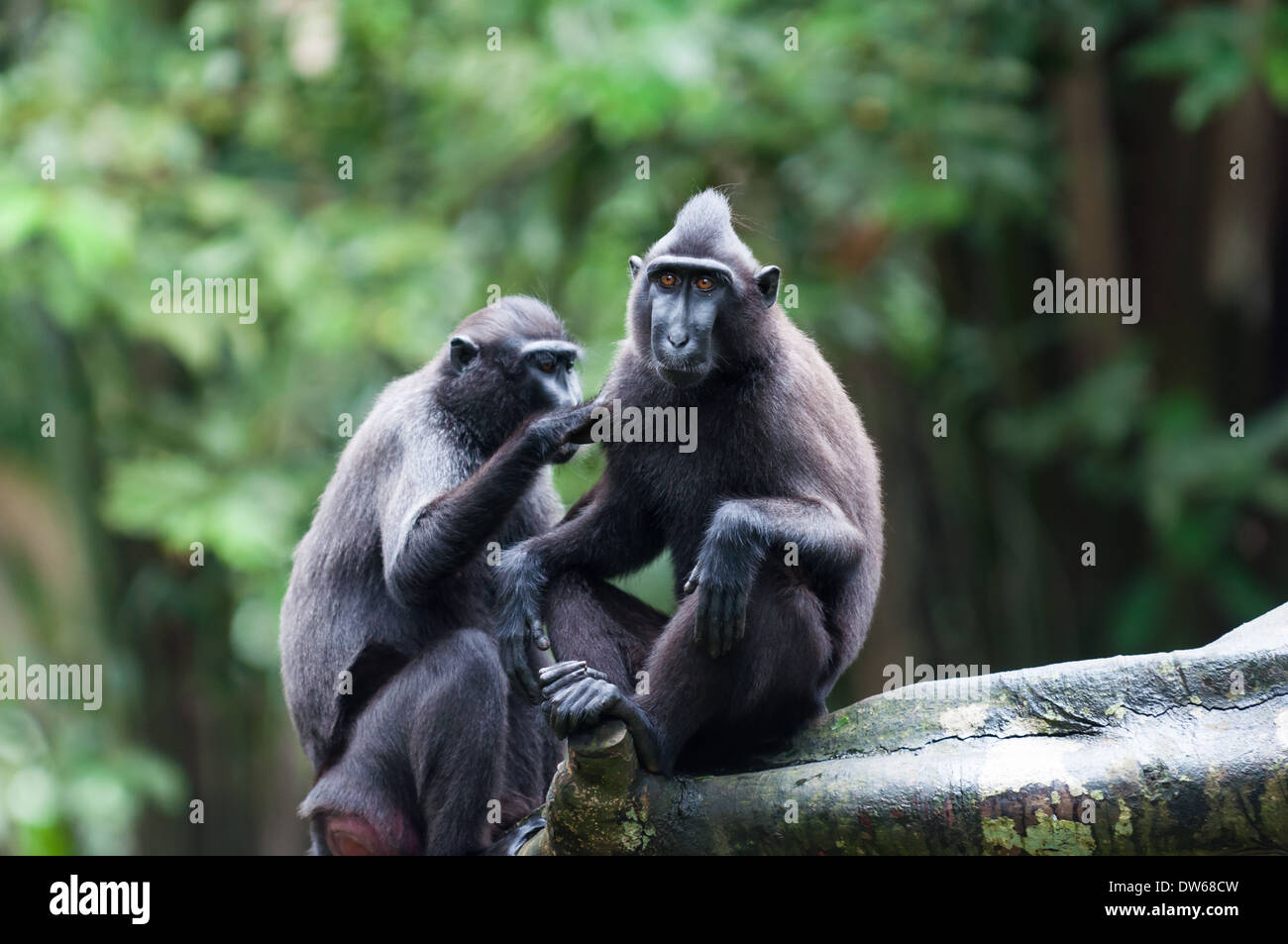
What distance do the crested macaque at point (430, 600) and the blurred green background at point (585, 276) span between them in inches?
76.7

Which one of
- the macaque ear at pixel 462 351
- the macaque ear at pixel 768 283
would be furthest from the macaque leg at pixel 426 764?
the macaque ear at pixel 768 283

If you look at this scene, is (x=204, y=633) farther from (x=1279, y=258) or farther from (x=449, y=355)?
(x=1279, y=258)

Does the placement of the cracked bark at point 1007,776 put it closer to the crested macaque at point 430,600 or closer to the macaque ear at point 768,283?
the crested macaque at point 430,600

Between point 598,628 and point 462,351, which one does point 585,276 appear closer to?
point 462,351

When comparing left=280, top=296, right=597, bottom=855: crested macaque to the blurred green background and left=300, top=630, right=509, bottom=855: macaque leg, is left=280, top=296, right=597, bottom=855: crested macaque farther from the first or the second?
the blurred green background

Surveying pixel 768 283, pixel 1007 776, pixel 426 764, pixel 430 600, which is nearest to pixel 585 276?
pixel 430 600

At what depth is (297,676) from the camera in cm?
686

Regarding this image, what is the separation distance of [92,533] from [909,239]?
8.61 metres

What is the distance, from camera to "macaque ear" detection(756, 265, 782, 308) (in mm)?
5848

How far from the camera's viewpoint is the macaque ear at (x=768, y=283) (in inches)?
230

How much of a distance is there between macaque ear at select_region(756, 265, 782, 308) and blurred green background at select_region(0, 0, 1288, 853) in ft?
10.0

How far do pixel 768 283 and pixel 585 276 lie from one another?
234 inches

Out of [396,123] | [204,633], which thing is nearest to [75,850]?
[204,633]

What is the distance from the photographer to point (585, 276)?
11688 mm
